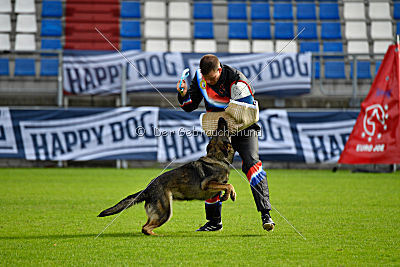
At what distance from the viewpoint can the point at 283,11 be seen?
2036cm

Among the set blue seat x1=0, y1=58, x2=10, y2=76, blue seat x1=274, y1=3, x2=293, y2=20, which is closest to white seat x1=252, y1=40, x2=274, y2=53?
blue seat x1=274, y1=3, x2=293, y2=20

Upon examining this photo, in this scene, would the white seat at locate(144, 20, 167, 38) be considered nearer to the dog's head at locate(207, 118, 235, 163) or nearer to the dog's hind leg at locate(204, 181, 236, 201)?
the dog's head at locate(207, 118, 235, 163)

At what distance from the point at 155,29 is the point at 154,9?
0.88 meters

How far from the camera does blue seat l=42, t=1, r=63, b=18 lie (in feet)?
64.3

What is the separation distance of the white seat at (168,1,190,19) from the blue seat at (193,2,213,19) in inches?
9.9

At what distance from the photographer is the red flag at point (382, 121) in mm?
13828

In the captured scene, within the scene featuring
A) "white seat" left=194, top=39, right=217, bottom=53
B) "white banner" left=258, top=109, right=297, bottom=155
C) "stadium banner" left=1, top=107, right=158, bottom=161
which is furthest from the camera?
"white seat" left=194, top=39, right=217, bottom=53

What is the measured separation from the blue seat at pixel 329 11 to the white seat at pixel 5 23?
1049cm

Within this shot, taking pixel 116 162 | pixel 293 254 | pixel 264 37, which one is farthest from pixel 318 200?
pixel 264 37

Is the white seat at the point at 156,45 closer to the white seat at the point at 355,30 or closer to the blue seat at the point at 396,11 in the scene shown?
the white seat at the point at 355,30

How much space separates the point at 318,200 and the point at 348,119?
754 centimetres

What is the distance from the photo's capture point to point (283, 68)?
57.0ft

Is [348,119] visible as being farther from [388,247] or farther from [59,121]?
[388,247]

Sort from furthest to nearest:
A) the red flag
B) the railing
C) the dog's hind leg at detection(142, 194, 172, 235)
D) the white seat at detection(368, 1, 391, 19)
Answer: the white seat at detection(368, 1, 391, 19) → the railing → the red flag → the dog's hind leg at detection(142, 194, 172, 235)
